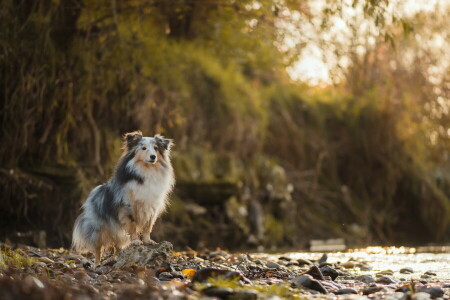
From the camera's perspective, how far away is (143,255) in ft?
21.8

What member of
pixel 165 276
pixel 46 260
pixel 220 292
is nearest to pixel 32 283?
pixel 220 292

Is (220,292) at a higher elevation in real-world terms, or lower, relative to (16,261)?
higher

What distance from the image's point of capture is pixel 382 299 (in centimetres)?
505

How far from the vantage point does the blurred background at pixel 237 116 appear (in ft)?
34.8

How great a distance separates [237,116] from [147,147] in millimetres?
7231

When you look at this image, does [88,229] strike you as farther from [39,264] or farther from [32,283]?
[32,283]

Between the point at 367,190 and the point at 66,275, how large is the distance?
471 inches

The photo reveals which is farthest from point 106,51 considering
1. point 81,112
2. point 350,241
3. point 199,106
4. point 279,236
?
point 350,241

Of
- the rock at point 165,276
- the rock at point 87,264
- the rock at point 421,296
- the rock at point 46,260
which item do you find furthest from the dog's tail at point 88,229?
the rock at point 421,296

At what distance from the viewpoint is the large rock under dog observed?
659cm

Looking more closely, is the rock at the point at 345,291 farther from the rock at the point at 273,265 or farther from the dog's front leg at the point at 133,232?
the dog's front leg at the point at 133,232

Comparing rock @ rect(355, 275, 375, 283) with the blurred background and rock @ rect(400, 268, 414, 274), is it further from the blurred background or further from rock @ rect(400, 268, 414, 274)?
the blurred background

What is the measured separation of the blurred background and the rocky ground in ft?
9.45

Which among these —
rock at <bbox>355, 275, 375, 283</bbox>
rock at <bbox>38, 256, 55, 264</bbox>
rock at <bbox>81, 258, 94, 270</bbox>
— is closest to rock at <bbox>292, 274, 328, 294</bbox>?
rock at <bbox>355, 275, 375, 283</bbox>
